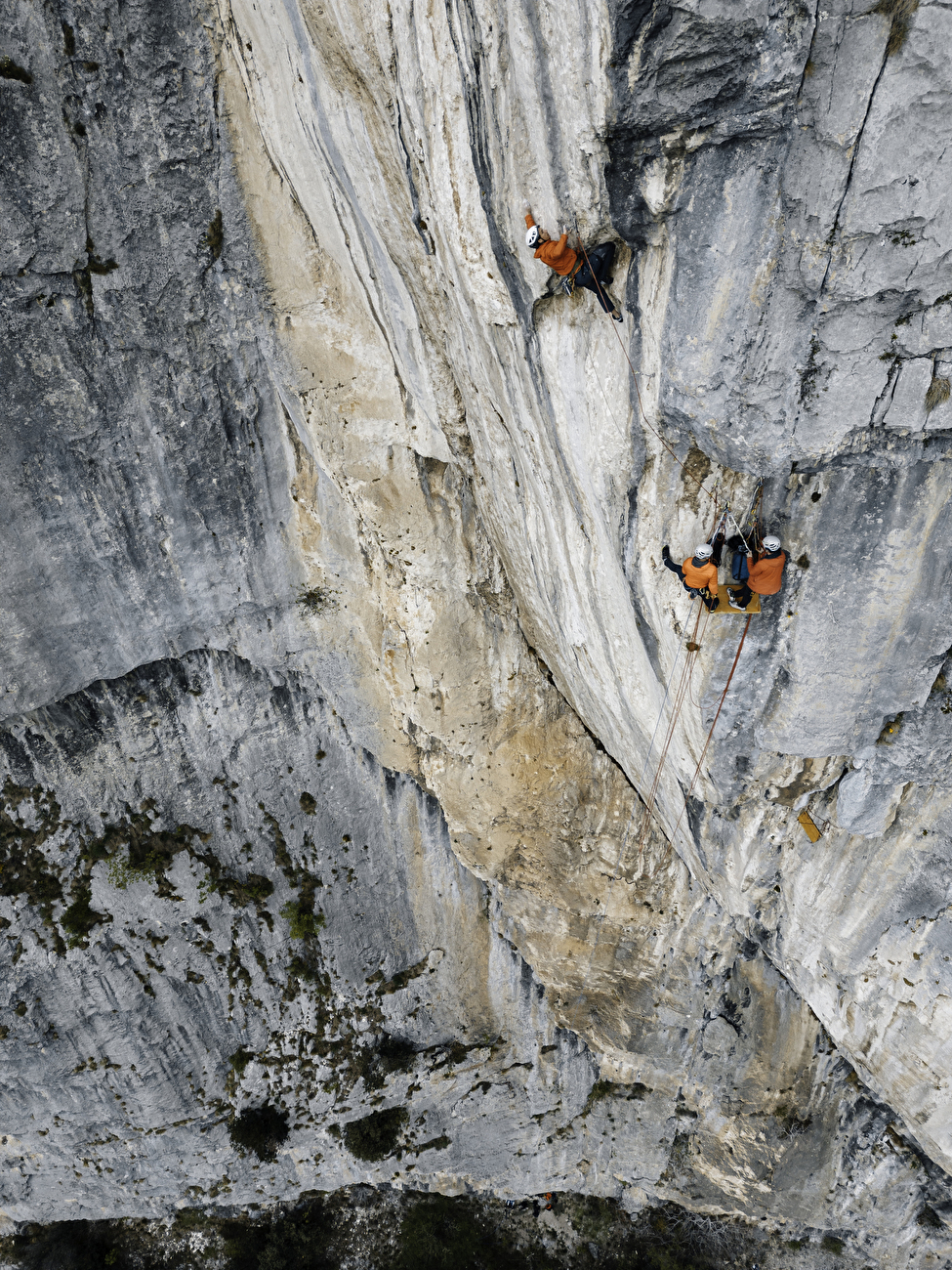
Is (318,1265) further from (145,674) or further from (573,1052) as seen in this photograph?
(145,674)

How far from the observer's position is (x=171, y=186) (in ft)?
25.1

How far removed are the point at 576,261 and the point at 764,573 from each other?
9.91 ft

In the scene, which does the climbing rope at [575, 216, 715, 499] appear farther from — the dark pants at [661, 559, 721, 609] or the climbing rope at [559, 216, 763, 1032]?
the dark pants at [661, 559, 721, 609]

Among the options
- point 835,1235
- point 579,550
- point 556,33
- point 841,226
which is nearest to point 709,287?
point 841,226

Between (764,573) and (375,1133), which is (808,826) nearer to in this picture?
(764,573)

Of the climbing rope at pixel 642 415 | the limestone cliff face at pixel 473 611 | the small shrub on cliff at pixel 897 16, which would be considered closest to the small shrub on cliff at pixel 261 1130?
the limestone cliff face at pixel 473 611

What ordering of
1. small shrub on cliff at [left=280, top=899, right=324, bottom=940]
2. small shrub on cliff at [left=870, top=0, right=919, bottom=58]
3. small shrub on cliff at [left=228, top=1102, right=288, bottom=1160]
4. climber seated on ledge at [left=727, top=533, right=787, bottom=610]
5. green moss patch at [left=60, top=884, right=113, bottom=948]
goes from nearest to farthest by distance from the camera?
1. small shrub on cliff at [left=870, top=0, right=919, bottom=58]
2. climber seated on ledge at [left=727, top=533, right=787, bottom=610]
3. green moss patch at [left=60, top=884, right=113, bottom=948]
4. small shrub on cliff at [left=280, top=899, right=324, bottom=940]
5. small shrub on cliff at [left=228, top=1102, right=288, bottom=1160]

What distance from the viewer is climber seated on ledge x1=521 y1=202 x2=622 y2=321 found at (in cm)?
527

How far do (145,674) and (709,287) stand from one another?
9374 millimetres

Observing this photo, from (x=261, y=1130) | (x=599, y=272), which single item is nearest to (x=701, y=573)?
(x=599, y=272)

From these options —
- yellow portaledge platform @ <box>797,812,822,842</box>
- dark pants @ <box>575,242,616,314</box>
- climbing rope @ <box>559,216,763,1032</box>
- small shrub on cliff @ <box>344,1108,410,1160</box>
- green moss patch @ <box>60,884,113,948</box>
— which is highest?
dark pants @ <box>575,242,616,314</box>

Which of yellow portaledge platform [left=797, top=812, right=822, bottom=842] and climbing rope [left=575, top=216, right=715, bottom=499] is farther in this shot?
yellow portaledge platform [left=797, top=812, right=822, bottom=842]

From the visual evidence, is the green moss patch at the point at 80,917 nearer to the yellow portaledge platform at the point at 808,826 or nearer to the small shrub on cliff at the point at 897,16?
the yellow portaledge platform at the point at 808,826

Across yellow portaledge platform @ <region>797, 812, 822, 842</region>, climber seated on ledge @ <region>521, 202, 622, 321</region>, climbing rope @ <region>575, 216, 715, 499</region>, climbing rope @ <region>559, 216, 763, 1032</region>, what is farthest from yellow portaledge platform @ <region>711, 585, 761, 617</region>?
yellow portaledge platform @ <region>797, 812, 822, 842</region>
